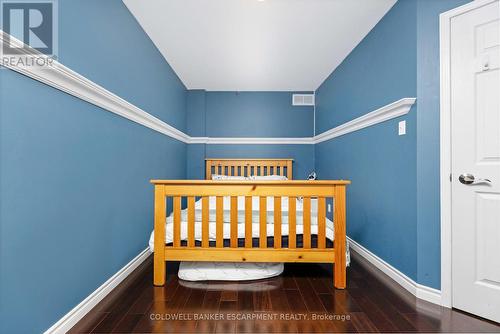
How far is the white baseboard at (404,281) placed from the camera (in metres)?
1.58

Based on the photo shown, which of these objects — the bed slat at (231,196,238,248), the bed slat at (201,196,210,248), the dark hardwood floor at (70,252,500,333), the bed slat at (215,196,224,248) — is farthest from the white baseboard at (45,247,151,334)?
the bed slat at (231,196,238,248)

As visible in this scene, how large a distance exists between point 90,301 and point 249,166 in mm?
2794

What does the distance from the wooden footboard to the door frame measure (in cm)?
62

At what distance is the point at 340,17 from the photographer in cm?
206

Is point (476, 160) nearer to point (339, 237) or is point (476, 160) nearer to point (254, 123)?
point (339, 237)

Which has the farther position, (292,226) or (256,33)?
(256,33)

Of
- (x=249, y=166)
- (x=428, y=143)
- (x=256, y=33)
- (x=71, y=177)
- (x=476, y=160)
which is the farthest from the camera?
(x=249, y=166)

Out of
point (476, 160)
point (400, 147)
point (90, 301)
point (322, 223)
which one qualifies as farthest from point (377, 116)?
point (90, 301)

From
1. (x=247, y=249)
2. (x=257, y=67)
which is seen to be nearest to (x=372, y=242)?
(x=247, y=249)

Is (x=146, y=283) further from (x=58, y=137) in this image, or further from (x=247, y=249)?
(x=58, y=137)

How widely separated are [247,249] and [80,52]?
5.54 ft

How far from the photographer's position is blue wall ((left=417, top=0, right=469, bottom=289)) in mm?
1586

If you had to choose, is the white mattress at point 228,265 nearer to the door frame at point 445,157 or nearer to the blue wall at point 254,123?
the door frame at point 445,157

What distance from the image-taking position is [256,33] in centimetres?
230
